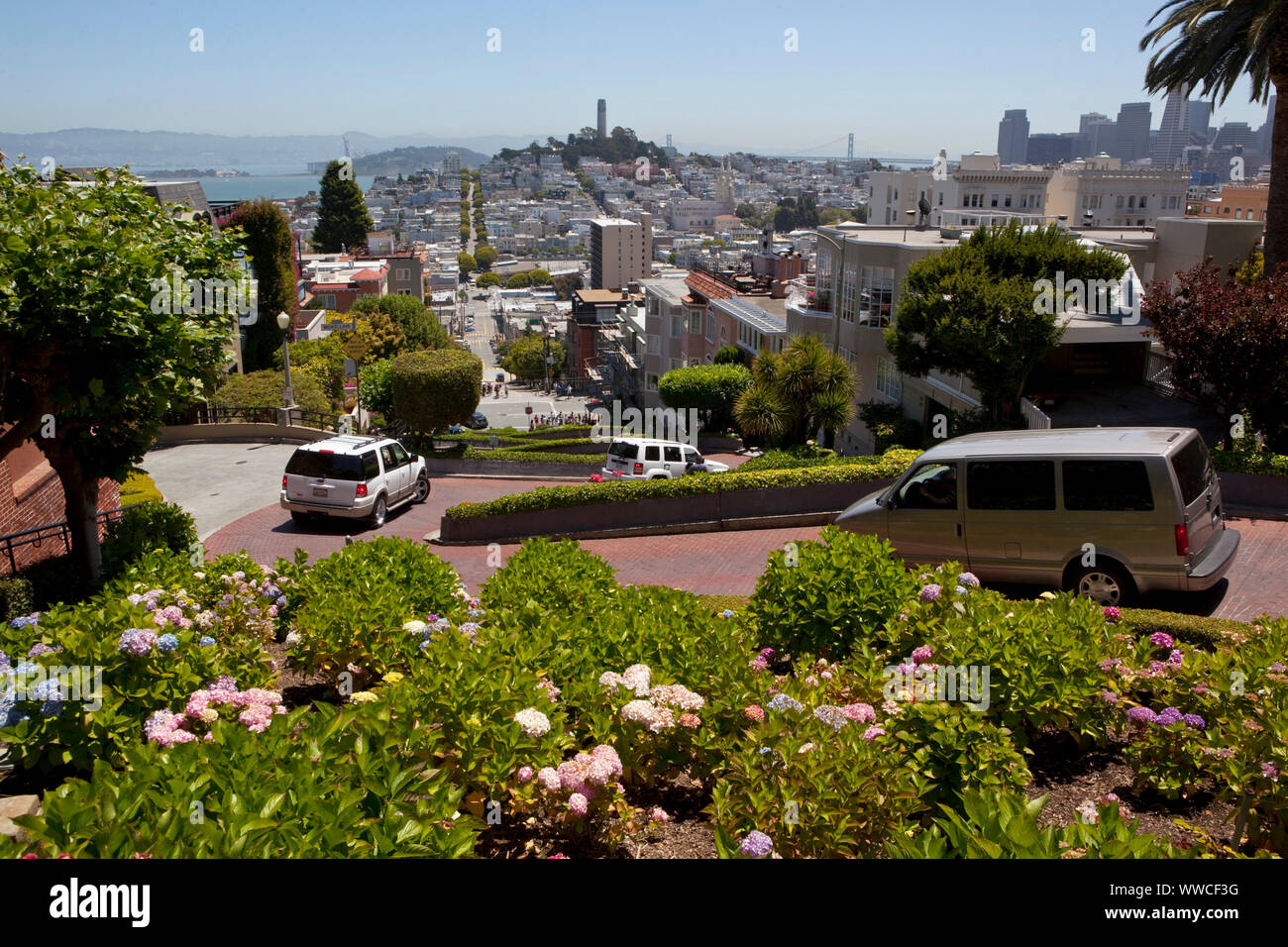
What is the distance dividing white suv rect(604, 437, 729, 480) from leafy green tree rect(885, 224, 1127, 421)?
6.21 m

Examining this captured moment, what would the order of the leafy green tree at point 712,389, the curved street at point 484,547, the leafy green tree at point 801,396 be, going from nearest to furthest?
1. the curved street at point 484,547
2. the leafy green tree at point 801,396
3. the leafy green tree at point 712,389

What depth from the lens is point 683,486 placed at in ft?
59.2

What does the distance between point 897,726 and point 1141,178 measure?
12253cm

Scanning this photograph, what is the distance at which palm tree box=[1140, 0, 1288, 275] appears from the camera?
21.2 m

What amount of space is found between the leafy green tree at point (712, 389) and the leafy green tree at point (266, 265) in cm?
1798

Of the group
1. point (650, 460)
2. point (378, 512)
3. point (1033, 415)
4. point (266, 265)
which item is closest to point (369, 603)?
point (378, 512)

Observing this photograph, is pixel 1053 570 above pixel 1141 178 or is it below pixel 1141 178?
below

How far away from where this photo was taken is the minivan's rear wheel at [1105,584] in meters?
10.3

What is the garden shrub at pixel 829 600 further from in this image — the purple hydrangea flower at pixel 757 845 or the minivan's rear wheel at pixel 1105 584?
the purple hydrangea flower at pixel 757 845

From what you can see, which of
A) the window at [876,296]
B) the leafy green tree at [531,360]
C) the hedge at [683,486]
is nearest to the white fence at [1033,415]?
the hedge at [683,486]

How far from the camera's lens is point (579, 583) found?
8.58 m
